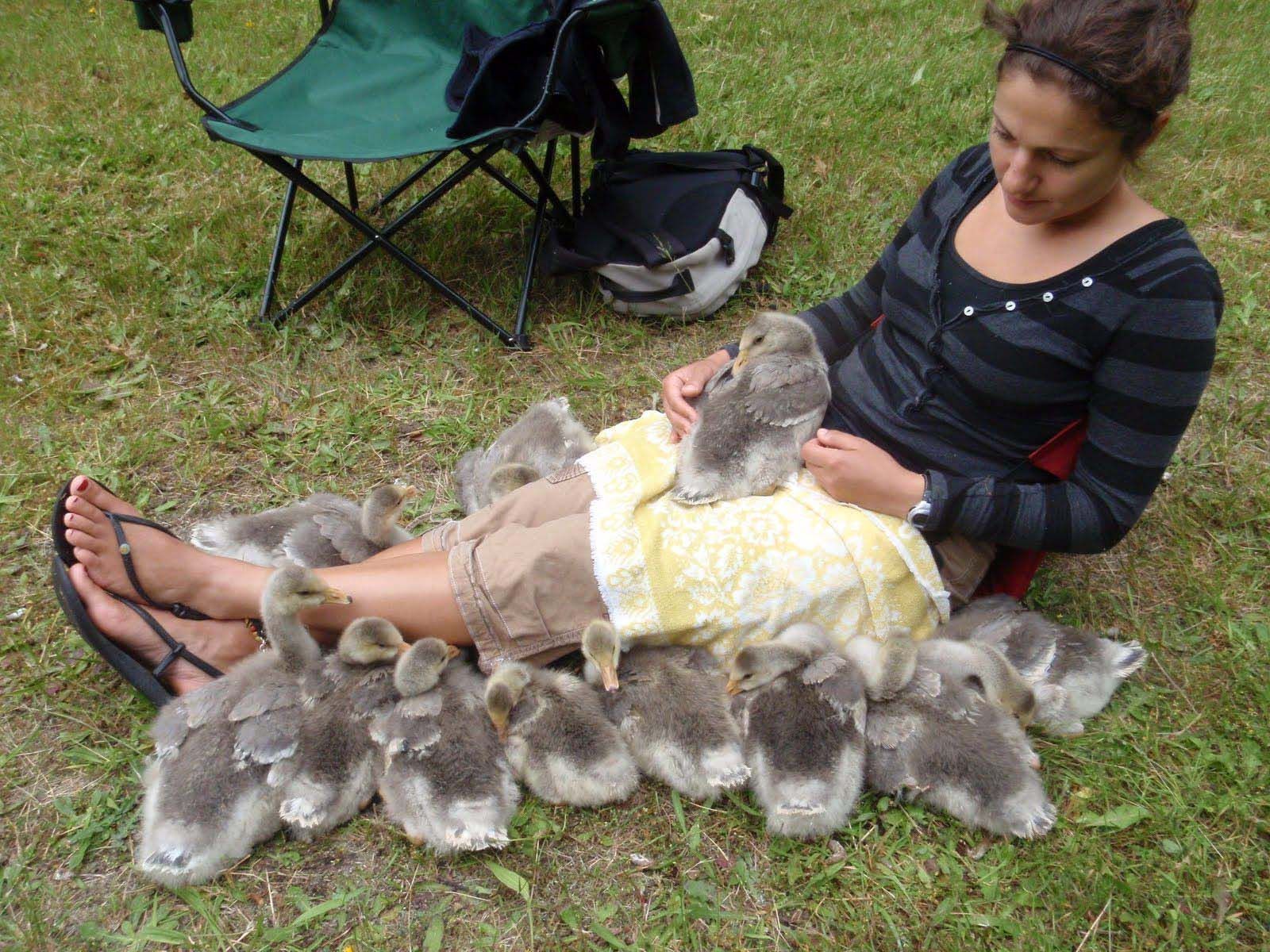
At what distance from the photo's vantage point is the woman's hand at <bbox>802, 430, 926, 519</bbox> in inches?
92.4

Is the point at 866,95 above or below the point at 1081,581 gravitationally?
above

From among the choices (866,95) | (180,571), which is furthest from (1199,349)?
(866,95)

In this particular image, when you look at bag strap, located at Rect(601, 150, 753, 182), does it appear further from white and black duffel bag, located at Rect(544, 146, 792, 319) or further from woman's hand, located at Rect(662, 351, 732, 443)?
woman's hand, located at Rect(662, 351, 732, 443)

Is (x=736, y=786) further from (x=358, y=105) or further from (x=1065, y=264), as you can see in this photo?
(x=358, y=105)

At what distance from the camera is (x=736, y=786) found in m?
2.40

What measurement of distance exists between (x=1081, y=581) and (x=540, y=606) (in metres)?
1.90

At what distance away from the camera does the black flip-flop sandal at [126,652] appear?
2.50 meters

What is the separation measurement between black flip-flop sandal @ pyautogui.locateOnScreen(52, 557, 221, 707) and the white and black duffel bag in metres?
2.39

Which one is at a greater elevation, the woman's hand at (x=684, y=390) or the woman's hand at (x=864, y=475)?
the woman's hand at (x=864, y=475)

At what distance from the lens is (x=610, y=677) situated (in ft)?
7.86

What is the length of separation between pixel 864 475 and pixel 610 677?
87 centimetres

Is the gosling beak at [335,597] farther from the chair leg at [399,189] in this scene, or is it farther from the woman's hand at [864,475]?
the chair leg at [399,189]

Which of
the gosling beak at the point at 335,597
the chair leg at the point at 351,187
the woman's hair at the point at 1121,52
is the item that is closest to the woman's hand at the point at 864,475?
the woman's hair at the point at 1121,52

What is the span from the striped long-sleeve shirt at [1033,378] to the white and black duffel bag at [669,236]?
1.51 m
